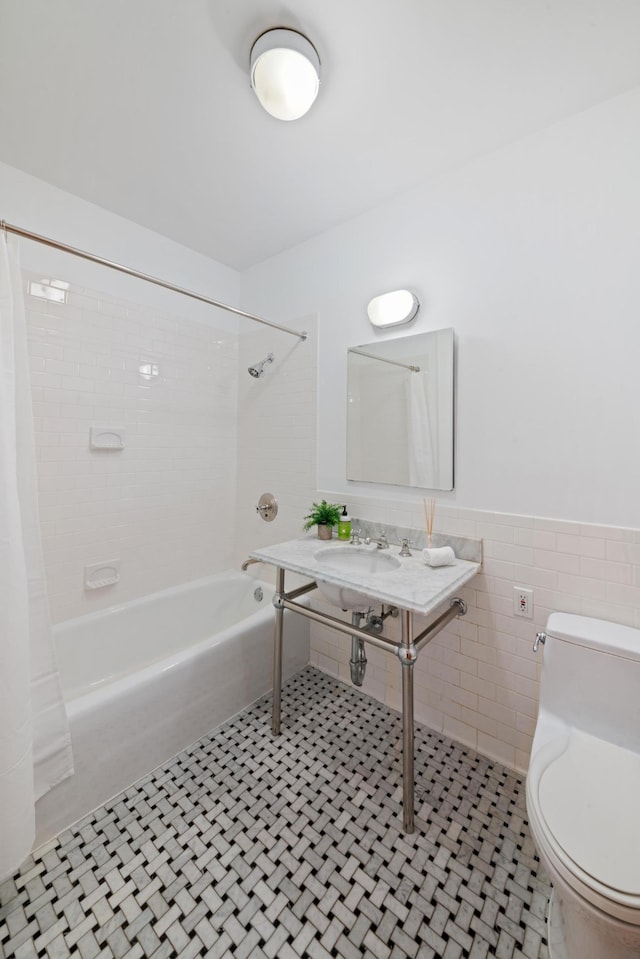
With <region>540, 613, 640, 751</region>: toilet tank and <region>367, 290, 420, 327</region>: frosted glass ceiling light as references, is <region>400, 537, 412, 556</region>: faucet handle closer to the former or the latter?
<region>540, 613, 640, 751</region>: toilet tank

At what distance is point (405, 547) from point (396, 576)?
311mm

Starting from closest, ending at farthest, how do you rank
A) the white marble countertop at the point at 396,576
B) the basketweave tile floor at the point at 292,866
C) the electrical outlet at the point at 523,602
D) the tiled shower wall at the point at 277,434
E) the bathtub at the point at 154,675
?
1. the basketweave tile floor at the point at 292,866
2. the white marble countertop at the point at 396,576
3. the bathtub at the point at 154,675
4. the electrical outlet at the point at 523,602
5. the tiled shower wall at the point at 277,434

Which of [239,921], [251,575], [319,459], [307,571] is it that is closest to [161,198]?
[319,459]

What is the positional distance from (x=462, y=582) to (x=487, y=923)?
890 mm

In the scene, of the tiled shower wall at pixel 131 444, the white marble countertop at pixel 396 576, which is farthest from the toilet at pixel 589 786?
the tiled shower wall at pixel 131 444

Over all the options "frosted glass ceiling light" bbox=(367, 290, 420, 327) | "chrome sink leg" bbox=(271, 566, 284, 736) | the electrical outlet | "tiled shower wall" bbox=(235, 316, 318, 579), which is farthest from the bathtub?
"frosted glass ceiling light" bbox=(367, 290, 420, 327)

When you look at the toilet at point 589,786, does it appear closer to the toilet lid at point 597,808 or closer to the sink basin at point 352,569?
the toilet lid at point 597,808

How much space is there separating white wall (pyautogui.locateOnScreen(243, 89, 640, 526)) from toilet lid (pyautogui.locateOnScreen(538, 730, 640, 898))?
2.30 ft

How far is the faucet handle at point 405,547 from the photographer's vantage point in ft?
5.47

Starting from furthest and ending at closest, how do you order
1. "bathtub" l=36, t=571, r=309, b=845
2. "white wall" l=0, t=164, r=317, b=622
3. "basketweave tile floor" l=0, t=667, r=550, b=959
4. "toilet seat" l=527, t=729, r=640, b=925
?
"white wall" l=0, t=164, r=317, b=622 → "bathtub" l=36, t=571, r=309, b=845 → "basketweave tile floor" l=0, t=667, r=550, b=959 → "toilet seat" l=527, t=729, r=640, b=925

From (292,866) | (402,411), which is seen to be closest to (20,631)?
(292,866)

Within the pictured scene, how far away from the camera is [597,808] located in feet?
2.89

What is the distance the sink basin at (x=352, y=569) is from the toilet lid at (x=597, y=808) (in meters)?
0.67

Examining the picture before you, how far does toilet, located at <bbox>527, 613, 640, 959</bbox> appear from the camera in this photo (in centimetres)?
75
